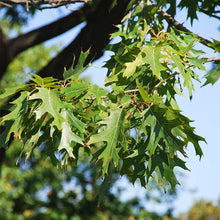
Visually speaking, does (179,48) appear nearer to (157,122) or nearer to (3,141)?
(157,122)

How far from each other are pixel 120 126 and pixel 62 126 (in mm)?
306

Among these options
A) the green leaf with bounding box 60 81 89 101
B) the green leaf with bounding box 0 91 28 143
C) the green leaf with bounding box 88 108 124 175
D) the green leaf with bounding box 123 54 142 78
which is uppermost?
the green leaf with bounding box 123 54 142 78

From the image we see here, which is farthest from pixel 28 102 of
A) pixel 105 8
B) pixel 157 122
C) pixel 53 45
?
pixel 53 45

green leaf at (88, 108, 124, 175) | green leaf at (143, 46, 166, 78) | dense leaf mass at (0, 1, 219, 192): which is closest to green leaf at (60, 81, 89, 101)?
dense leaf mass at (0, 1, 219, 192)

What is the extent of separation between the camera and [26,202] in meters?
8.20

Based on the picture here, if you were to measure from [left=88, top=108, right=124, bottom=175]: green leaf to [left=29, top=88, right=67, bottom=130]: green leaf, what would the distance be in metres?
0.21

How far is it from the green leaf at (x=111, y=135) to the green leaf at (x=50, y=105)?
205 mm

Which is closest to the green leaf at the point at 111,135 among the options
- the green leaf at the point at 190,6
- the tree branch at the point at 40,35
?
the green leaf at the point at 190,6

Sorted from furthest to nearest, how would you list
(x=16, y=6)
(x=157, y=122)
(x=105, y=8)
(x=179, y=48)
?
1. (x=16, y=6)
2. (x=105, y=8)
3. (x=179, y=48)
4. (x=157, y=122)

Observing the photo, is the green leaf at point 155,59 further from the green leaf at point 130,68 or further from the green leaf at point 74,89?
the green leaf at point 74,89

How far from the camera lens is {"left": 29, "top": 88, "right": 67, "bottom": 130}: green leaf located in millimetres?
1786

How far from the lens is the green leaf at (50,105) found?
1.79 metres

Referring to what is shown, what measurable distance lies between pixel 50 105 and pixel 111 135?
359 millimetres

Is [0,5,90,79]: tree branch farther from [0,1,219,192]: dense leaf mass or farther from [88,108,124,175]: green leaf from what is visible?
[88,108,124,175]: green leaf
